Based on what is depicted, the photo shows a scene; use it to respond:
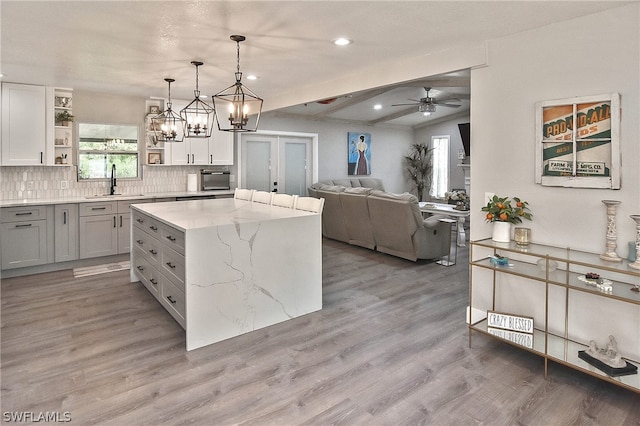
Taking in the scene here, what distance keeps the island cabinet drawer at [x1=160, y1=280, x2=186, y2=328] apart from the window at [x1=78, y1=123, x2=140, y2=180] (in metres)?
3.24

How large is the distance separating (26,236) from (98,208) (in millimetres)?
868

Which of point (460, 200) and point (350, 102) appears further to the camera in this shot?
point (350, 102)

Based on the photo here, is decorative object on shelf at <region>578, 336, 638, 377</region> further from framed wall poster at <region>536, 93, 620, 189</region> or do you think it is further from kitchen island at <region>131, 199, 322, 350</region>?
kitchen island at <region>131, 199, 322, 350</region>

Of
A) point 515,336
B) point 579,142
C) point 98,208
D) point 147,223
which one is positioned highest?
point 579,142

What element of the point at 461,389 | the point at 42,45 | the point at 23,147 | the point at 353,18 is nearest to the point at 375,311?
the point at 461,389

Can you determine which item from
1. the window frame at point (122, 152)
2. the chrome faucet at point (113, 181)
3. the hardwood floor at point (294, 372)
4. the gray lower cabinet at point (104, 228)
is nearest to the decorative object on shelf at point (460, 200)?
the hardwood floor at point (294, 372)

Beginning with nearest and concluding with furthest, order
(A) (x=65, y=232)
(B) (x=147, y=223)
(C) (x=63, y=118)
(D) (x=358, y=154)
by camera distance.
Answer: (B) (x=147, y=223)
(A) (x=65, y=232)
(C) (x=63, y=118)
(D) (x=358, y=154)

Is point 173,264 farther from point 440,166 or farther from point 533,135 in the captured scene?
point 440,166

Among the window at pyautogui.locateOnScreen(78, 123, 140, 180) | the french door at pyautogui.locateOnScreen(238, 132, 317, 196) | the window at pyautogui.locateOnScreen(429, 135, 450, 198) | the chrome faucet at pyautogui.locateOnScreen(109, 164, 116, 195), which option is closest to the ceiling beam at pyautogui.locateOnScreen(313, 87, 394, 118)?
the french door at pyautogui.locateOnScreen(238, 132, 317, 196)

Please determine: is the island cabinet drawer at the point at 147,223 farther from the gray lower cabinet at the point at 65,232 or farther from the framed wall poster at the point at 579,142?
the framed wall poster at the point at 579,142

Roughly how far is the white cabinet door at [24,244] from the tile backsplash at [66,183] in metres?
0.66

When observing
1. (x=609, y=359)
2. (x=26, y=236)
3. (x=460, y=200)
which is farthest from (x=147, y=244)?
(x=460, y=200)

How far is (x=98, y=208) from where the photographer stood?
5.39 m

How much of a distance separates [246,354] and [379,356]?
39.0 inches
